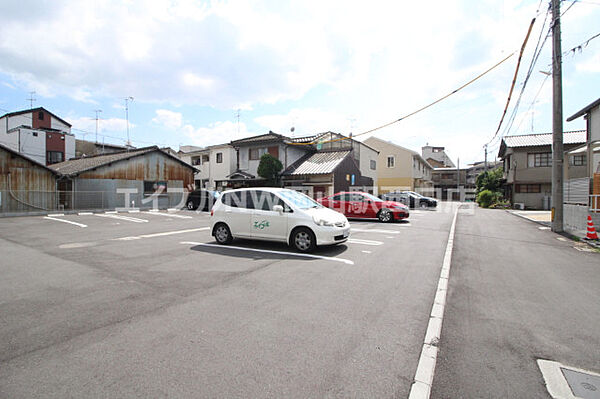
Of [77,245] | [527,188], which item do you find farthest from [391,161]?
[77,245]

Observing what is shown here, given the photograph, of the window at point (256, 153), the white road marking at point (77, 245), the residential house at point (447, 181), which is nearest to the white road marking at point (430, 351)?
the white road marking at point (77, 245)

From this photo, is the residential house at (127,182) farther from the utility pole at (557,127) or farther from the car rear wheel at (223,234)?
the utility pole at (557,127)

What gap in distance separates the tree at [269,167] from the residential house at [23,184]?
43.9 feet

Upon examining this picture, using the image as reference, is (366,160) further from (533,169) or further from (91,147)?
(91,147)

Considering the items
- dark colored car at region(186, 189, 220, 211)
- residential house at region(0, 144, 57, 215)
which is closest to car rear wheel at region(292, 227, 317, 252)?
dark colored car at region(186, 189, 220, 211)

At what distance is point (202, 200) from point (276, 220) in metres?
15.8

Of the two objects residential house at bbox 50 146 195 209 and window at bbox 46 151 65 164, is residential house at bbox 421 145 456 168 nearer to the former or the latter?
residential house at bbox 50 146 195 209

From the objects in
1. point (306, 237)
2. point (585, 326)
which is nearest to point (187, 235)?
point (306, 237)

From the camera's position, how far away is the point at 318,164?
25781 mm

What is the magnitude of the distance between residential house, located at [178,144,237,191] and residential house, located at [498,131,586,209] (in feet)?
81.5

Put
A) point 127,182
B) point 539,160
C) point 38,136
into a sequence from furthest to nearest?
point 38,136 → point 539,160 → point 127,182

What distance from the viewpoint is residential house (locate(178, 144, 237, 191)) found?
28.5 metres

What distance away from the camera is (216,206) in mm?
8289

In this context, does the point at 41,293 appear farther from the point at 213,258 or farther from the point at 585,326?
the point at 585,326
